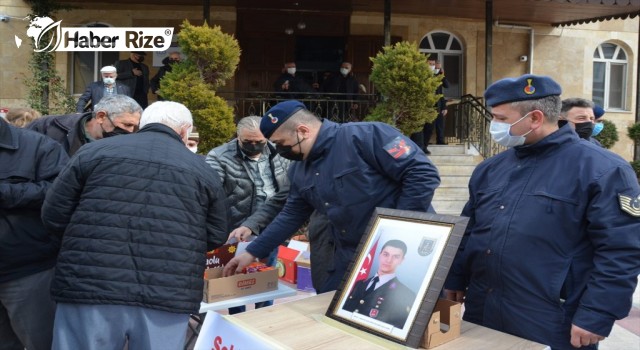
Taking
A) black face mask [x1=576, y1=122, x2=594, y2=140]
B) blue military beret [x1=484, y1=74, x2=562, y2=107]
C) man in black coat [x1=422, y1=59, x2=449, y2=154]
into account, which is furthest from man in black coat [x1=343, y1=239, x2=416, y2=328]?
man in black coat [x1=422, y1=59, x2=449, y2=154]

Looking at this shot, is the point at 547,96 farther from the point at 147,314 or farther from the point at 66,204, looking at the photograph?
the point at 66,204

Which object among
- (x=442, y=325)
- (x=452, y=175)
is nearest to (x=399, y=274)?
(x=442, y=325)

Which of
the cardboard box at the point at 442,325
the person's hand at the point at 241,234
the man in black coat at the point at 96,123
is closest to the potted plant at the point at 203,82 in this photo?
the man in black coat at the point at 96,123

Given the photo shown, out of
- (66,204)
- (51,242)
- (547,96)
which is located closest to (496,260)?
(547,96)

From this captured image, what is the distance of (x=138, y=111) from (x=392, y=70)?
6664 mm

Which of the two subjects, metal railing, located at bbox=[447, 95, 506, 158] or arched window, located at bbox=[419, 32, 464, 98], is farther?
arched window, located at bbox=[419, 32, 464, 98]

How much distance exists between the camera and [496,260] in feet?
7.27

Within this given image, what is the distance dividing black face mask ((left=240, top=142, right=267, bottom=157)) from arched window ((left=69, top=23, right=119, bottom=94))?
32.0ft

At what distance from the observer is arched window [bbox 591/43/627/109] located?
15.1m

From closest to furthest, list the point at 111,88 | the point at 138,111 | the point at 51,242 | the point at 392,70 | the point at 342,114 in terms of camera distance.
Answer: the point at 51,242 → the point at 138,111 → the point at 111,88 → the point at 392,70 → the point at 342,114

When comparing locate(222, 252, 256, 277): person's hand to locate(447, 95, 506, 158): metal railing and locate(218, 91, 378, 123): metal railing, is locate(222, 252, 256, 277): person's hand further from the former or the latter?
locate(447, 95, 506, 158): metal railing

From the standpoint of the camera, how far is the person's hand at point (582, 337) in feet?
6.57

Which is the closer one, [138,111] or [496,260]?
[496,260]

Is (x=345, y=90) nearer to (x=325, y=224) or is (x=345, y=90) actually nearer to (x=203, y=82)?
(x=203, y=82)
